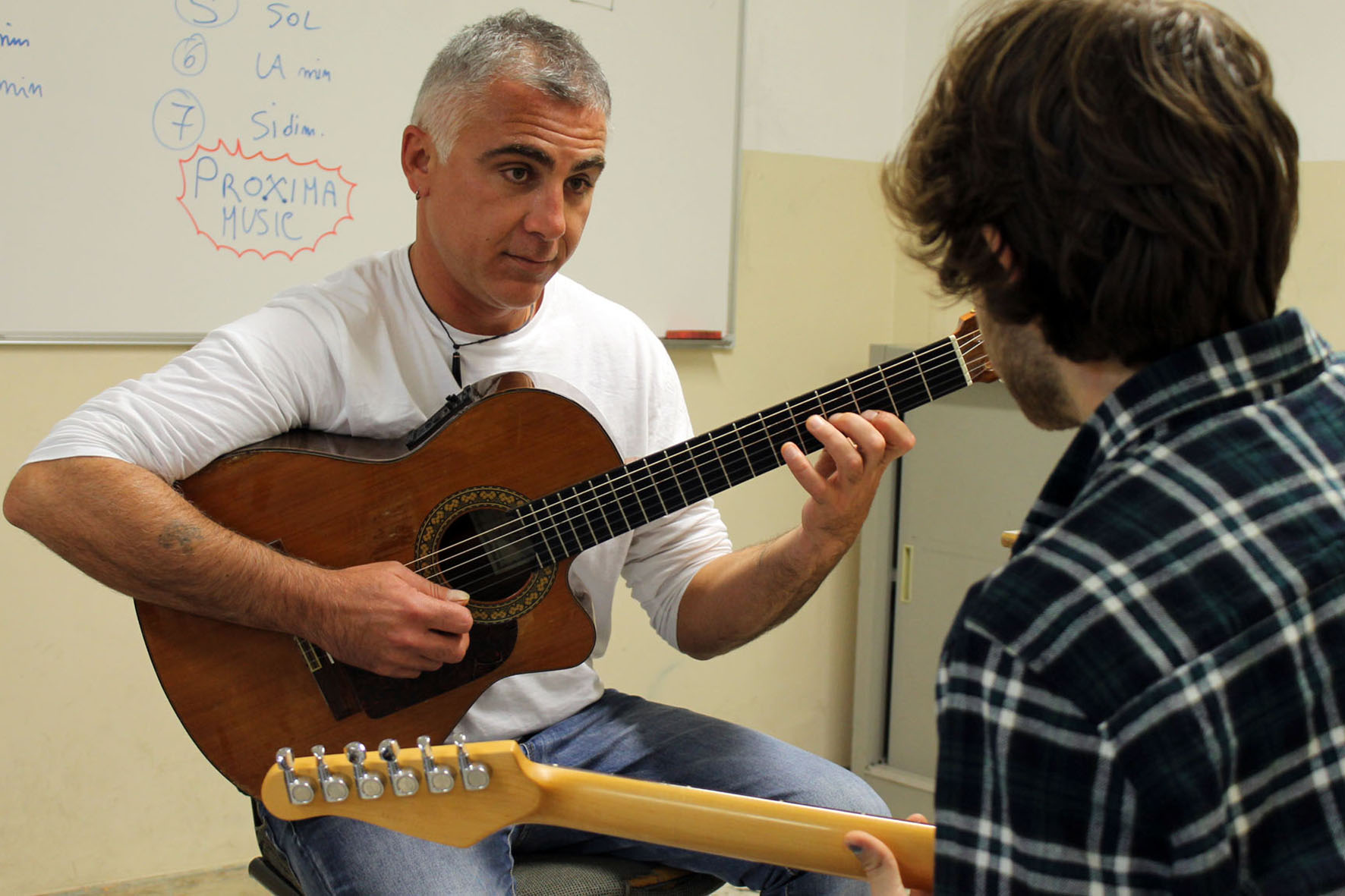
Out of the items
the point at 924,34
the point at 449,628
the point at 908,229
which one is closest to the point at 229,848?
the point at 449,628

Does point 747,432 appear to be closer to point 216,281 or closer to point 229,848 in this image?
point 216,281

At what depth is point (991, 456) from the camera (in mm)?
2451

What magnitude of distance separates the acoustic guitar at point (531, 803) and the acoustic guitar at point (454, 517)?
0.96 feet

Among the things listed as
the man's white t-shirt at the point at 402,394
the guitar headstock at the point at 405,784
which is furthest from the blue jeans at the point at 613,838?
the guitar headstock at the point at 405,784

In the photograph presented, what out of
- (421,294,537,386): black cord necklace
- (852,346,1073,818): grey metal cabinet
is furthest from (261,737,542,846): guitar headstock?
(852,346,1073,818): grey metal cabinet

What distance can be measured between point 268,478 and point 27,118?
1023mm

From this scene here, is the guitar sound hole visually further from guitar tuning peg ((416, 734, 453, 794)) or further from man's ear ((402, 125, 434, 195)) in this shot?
man's ear ((402, 125, 434, 195))

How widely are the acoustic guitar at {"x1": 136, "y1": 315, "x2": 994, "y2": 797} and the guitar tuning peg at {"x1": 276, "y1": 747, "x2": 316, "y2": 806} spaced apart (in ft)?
0.97

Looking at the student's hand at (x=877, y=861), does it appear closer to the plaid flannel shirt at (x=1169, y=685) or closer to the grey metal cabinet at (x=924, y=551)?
the plaid flannel shirt at (x=1169, y=685)

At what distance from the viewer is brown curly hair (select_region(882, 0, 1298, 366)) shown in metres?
0.73

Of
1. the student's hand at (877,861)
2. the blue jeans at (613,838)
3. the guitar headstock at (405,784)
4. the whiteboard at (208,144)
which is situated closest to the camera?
the student's hand at (877,861)

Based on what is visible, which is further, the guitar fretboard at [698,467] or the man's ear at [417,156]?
the man's ear at [417,156]

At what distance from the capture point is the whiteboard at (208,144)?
1.91 metres

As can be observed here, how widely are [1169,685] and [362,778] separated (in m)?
0.70
